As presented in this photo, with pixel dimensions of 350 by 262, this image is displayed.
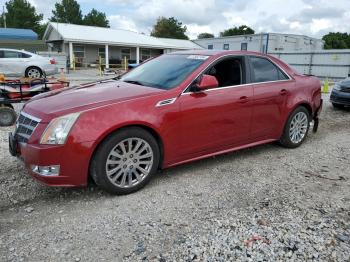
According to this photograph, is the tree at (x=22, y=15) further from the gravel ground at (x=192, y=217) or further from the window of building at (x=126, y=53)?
the gravel ground at (x=192, y=217)

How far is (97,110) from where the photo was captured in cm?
360

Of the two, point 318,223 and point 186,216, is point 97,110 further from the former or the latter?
point 318,223

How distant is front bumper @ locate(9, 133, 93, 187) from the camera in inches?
135

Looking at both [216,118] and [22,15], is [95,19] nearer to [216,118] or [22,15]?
[22,15]

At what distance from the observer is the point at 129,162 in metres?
3.85

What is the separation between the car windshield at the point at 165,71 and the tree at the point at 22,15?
2355 inches

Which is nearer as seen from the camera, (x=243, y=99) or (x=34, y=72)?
(x=243, y=99)

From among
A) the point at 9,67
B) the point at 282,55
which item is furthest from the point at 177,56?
the point at 282,55

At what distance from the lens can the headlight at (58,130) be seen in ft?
11.3

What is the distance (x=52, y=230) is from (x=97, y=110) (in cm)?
125

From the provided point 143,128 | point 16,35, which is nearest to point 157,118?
point 143,128

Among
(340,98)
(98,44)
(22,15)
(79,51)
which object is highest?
(22,15)

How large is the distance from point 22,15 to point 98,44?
31.7 m

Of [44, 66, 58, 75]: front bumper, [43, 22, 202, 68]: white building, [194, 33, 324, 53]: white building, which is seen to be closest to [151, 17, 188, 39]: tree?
[194, 33, 324, 53]: white building
